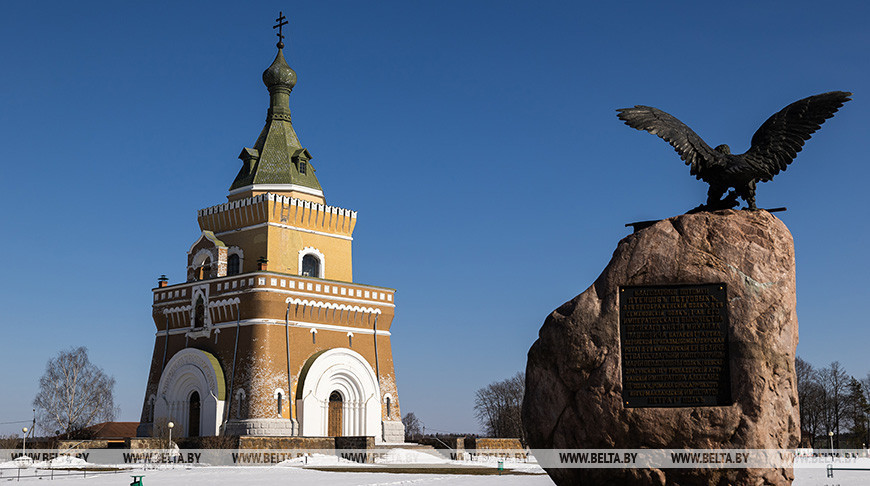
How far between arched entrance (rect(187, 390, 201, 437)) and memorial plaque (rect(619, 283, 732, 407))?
99.6ft

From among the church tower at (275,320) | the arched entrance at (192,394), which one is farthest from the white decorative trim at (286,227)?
the arched entrance at (192,394)

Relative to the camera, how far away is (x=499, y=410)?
71.8m

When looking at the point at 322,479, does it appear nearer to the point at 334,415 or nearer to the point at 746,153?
the point at 746,153

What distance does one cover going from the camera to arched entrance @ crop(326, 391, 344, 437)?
3922 centimetres

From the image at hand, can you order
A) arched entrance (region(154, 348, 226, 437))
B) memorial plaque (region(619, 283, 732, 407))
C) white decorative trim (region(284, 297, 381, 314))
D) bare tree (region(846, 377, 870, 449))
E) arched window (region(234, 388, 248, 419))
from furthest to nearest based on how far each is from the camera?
bare tree (region(846, 377, 870, 449)) → white decorative trim (region(284, 297, 381, 314)) → arched entrance (region(154, 348, 226, 437)) → arched window (region(234, 388, 248, 419)) → memorial plaque (region(619, 283, 732, 407))

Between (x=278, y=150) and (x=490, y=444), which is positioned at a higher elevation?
(x=278, y=150)

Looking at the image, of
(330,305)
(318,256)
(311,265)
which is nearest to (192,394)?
(330,305)

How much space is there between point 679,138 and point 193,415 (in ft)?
102

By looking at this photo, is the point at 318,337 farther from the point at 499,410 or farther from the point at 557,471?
the point at 499,410

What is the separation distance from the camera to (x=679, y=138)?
13.2 meters

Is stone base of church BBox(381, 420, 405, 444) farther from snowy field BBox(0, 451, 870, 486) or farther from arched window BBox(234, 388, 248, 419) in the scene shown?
snowy field BBox(0, 451, 870, 486)

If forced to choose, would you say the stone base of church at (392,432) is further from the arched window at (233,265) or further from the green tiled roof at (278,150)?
the green tiled roof at (278,150)

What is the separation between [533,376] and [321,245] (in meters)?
30.9

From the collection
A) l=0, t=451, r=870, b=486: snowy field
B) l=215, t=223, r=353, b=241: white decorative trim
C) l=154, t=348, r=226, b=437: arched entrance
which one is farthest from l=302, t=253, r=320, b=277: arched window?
l=0, t=451, r=870, b=486: snowy field
